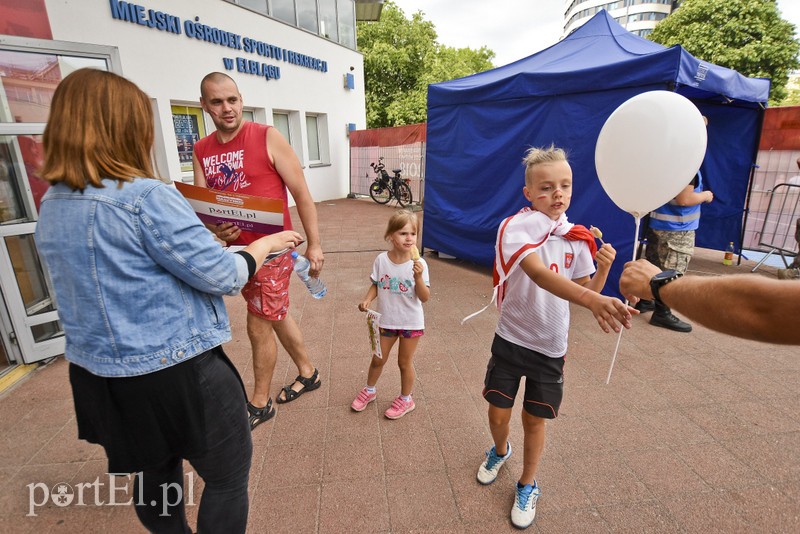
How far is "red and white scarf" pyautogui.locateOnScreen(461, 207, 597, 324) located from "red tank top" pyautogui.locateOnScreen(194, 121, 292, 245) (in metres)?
1.19

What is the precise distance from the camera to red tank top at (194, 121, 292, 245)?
2.26 meters

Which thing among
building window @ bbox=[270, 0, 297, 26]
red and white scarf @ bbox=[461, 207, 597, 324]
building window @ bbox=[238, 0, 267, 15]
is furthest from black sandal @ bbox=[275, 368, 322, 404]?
building window @ bbox=[270, 0, 297, 26]

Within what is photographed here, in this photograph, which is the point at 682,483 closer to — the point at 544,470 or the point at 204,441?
the point at 544,470

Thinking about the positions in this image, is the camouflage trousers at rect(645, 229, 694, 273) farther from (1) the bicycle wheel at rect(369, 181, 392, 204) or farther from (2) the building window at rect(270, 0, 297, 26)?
(2) the building window at rect(270, 0, 297, 26)

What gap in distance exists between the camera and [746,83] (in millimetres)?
4523

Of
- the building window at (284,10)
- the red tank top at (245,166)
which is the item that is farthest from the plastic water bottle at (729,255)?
the building window at (284,10)

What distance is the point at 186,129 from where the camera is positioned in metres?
8.49

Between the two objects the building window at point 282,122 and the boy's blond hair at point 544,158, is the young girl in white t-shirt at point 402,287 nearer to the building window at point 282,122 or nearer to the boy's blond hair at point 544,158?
the boy's blond hair at point 544,158

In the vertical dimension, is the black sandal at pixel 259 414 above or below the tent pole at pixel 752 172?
below

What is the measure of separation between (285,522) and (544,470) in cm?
132

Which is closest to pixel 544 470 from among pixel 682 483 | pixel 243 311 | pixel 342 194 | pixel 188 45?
pixel 682 483

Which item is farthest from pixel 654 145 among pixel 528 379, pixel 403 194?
pixel 403 194

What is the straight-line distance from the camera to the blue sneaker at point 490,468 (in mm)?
2009

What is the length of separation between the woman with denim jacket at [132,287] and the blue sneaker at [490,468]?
49.0 inches
